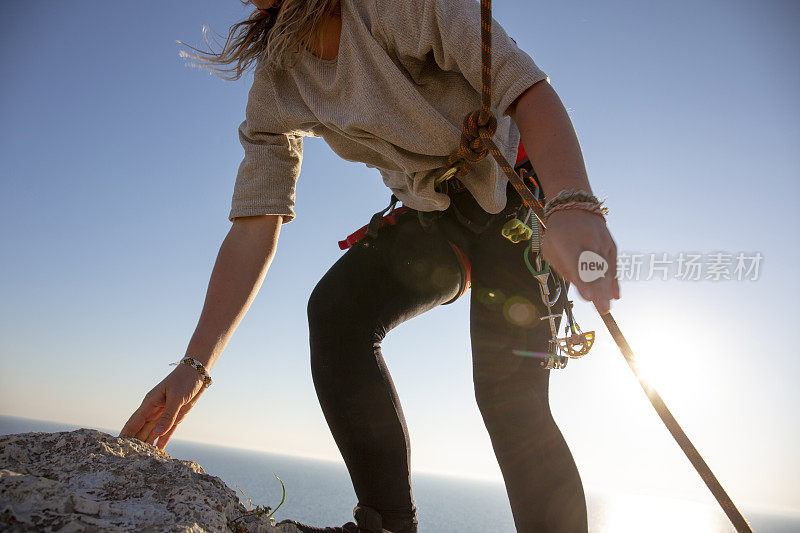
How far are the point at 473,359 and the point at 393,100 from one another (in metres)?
1.03

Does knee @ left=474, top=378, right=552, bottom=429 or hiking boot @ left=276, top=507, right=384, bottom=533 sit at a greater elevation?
knee @ left=474, top=378, right=552, bottom=429

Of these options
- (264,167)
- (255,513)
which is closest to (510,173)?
(255,513)

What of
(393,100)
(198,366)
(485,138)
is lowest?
(198,366)

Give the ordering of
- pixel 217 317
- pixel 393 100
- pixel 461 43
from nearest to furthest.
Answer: pixel 461 43
pixel 393 100
pixel 217 317

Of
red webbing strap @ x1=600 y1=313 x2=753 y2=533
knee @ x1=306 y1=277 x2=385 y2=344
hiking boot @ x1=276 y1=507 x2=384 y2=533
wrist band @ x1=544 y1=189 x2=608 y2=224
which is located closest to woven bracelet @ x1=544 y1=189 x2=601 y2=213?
wrist band @ x1=544 y1=189 x2=608 y2=224

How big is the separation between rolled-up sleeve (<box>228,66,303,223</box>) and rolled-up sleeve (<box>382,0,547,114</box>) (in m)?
0.80

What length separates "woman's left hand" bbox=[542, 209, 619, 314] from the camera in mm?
956

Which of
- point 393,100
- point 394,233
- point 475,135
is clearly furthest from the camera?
point 394,233

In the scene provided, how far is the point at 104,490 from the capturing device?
3.61 feet

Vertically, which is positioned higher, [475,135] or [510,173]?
[475,135]

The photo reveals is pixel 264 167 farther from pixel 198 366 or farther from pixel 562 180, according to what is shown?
pixel 562 180

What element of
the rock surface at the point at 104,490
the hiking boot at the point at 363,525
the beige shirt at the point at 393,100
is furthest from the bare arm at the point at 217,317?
the hiking boot at the point at 363,525

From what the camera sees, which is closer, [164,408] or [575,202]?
[575,202]

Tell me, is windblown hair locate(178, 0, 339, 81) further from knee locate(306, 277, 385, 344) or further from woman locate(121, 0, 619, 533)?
knee locate(306, 277, 385, 344)
